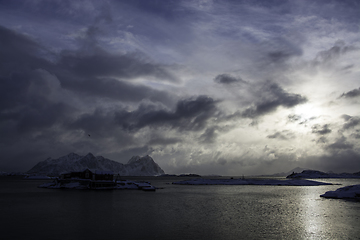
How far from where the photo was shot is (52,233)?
31266 millimetres

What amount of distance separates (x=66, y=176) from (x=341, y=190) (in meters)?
107

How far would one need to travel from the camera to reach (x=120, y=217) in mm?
42781

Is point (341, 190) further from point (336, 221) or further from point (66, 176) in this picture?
point (66, 176)

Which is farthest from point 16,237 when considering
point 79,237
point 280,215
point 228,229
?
point 280,215

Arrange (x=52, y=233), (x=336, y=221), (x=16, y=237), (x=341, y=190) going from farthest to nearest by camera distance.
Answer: (x=341, y=190) → (x=336, y=221) → (x=52, y=233) → (x=16, y=237)

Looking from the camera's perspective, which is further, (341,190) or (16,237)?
(341,190)

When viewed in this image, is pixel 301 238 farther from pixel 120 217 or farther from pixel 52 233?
pixel 52 233

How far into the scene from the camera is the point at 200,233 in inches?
1265

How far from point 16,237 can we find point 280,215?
4052 centimetres

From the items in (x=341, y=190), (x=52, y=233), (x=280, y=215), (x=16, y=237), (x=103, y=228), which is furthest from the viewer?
(x=341, y=190)

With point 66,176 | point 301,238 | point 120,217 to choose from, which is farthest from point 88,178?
point 301,238

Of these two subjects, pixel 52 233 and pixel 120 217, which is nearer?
pixel 52 233

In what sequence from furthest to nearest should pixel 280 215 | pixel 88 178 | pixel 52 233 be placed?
pixel 88 178, pixel 280 215, pixel 52 233

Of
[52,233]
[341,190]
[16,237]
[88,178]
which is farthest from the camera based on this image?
[88,178]
